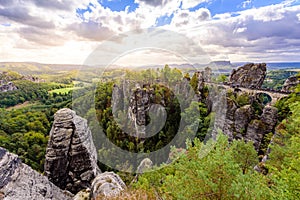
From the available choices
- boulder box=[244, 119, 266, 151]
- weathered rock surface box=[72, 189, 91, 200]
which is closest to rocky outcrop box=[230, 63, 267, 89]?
boulder box=[244, 119, 266, 151]

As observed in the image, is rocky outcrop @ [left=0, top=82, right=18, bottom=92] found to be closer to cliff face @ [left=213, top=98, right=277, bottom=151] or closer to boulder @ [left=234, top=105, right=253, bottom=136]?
cliff face @ [left=213, top=98, right=277, bottom=151]

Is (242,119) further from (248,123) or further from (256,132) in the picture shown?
(256,132)

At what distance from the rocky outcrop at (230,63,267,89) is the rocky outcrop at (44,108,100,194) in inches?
995

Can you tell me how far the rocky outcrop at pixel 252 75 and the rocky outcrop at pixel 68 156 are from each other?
83.0 feet

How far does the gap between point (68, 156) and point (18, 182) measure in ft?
16.0

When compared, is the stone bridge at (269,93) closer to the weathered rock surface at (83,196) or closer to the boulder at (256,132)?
the boulder at (256,132)

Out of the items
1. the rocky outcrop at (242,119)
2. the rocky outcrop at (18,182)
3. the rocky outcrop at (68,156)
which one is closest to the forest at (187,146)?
the rocky outcrop at (242,119)

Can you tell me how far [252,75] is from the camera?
29.1 meters

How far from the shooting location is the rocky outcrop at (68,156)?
12414 mm

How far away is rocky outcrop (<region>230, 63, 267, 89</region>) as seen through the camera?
2872 centimetres

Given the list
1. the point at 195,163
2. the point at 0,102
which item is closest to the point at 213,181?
the point at 195,163

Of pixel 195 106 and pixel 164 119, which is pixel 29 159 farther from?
pixel 195 106

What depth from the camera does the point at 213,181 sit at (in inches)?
247

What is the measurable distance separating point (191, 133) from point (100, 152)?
41.2 ft
